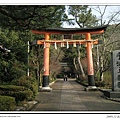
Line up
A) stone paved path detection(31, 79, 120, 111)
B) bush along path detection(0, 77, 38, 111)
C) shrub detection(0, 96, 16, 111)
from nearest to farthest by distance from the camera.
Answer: shrub detection(0, 96, 16, 111) < bush along path detection(0, 77, 38, 111) < stone paved path detection(31, 79, 120, 111)

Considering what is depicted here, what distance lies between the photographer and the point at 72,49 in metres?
25.5

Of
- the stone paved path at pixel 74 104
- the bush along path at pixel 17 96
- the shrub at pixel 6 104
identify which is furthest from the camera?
the stone paved path at pixel 74 104

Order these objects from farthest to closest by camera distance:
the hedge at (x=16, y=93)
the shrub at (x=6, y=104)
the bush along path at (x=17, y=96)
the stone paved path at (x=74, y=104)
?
the hedge at (x=16, y=93) → the stone paved path at (x=74, y=104) → the bush along path at (x=17, y=96) → the shrub at (x=6, y=104)

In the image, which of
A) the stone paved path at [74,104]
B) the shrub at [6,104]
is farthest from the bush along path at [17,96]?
the stone paved path at [74,104]

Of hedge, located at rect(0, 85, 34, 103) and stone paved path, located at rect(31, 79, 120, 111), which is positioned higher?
hedge, located at rect(0, 85, 34, 103)

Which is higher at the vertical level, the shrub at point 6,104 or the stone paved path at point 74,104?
the shrub at point 6,104

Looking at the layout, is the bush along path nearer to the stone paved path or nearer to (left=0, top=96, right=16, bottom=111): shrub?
(left=0, top=96, right=16, bottom=111): shrub

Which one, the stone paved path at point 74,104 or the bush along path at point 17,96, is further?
the stone paved path at point 74,104

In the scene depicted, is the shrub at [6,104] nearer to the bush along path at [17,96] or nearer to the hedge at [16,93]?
the bush along path at [17,96]

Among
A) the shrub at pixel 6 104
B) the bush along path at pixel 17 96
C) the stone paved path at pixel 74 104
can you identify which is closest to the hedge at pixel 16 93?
the bush along path at pixel 17 96

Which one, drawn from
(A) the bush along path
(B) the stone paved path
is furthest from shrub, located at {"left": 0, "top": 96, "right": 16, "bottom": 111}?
(B) the stone paved path

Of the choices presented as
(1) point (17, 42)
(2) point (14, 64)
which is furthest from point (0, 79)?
(1) point (17, 42)

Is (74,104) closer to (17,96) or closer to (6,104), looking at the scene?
(17,96)
